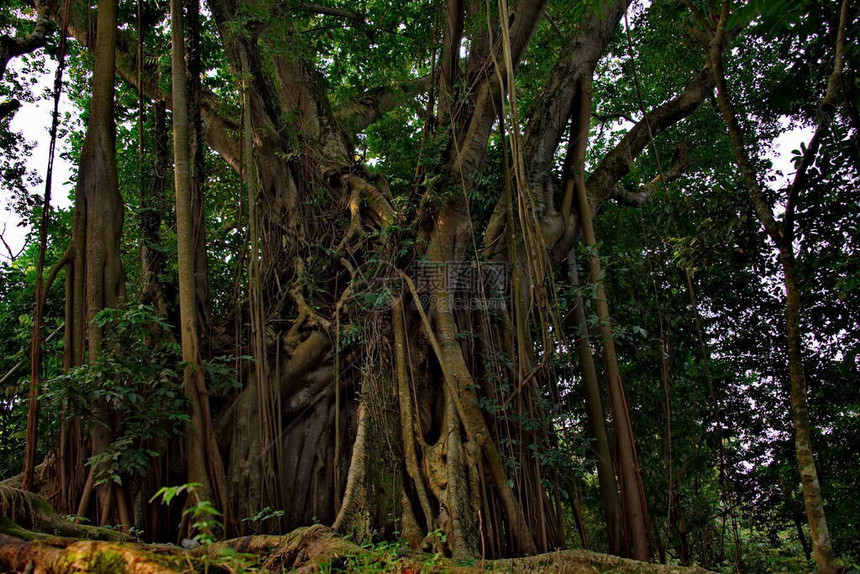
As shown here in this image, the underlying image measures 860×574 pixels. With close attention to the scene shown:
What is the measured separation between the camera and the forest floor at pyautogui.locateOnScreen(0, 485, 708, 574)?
1.41m

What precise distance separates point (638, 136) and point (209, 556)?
5.13 meters

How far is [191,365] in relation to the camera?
3.38 metres

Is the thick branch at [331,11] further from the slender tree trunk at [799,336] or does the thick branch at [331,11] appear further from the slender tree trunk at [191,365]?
the slender tree trunk at [799,336]

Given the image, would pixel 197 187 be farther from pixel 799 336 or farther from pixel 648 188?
pixel 648 188

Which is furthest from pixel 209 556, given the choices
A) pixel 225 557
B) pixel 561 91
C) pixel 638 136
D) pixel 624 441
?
pixel 638 136

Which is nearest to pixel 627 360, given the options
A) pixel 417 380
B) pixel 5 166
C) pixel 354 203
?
pixel 417 380

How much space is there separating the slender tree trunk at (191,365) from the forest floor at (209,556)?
1.05 meters

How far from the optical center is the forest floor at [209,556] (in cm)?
141

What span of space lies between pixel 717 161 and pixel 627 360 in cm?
321

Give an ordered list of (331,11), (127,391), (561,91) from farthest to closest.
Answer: (331,11) → (561,91) → (127,391)

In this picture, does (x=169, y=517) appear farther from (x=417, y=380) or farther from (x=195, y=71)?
(x=195, y=71)

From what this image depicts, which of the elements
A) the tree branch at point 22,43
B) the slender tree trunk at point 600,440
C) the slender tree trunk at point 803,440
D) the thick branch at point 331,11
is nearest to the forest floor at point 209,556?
the slender tree trunk at point 803,440

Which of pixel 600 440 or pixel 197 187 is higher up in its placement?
pixel 197 187

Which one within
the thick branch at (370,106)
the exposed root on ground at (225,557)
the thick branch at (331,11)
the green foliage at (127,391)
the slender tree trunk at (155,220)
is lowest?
the exposed root on ground at (225,557)
